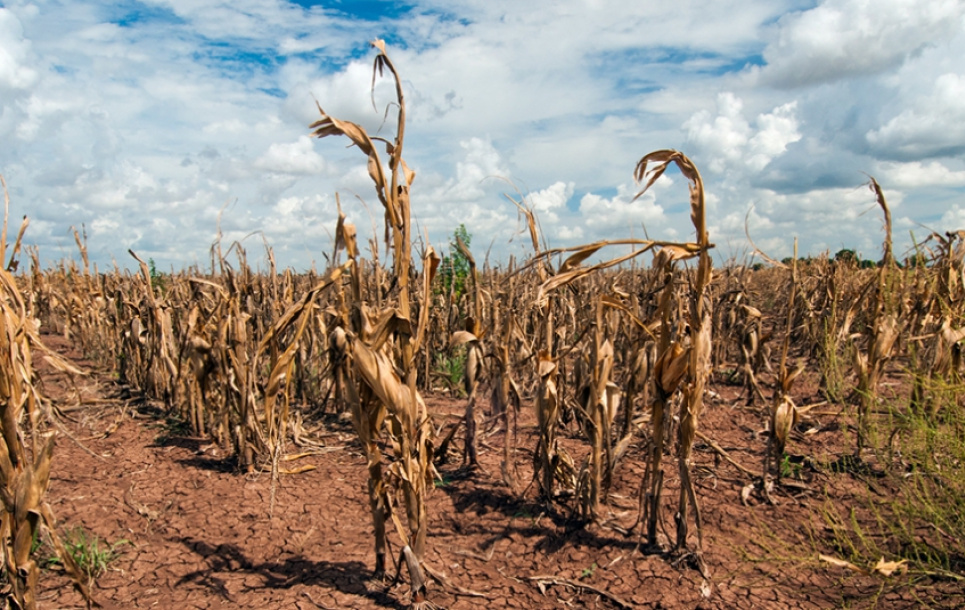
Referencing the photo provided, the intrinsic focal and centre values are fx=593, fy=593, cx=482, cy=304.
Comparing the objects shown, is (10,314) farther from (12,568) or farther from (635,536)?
(635,536)

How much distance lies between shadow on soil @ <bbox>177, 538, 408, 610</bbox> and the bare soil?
1cm

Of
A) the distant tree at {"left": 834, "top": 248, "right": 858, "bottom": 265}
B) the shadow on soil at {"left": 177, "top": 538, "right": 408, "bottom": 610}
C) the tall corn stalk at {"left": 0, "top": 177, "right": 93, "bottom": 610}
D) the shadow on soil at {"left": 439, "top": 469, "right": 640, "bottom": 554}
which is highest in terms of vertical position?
the distant tree at {"left": 834, "top": 248, "right": 858, "bottom": 265}

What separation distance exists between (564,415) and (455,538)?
2101 millimetres

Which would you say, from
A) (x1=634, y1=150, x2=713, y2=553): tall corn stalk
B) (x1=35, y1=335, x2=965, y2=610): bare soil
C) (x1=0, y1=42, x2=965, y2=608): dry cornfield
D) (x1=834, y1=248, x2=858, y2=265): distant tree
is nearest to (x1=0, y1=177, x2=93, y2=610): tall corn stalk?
(x1=0, y1=42, x2=965, y2=608): dry cornfield

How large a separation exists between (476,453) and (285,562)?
1648 millimetres

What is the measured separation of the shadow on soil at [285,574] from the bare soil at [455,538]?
0.01 m

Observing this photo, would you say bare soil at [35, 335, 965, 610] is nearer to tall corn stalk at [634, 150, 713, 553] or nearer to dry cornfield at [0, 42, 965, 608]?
dry cornfield at [0, 42, 965, 608]

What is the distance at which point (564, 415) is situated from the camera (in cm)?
557

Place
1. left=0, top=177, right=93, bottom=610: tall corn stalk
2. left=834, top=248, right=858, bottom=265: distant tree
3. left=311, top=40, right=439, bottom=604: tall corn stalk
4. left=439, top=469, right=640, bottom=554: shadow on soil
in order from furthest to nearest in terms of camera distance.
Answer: left=834, top=248, right=858, bottom=265: distant tree → left=439, top=469, right=640, bottom=554: shadow on soil → left=311, top=40, right=439, bottom=604: tall corn stalk → left=0, top=177, right=93, bottom=610: tall corn stalk

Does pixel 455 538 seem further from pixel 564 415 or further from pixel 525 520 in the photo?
pixel 564 415

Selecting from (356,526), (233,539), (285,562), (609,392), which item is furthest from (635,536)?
(233,539)

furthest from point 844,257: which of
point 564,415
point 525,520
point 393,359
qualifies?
Result: point 393,359

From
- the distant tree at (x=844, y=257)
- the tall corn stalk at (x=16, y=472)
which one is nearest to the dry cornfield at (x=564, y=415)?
the tall corn stalk at (x=16, y=472)

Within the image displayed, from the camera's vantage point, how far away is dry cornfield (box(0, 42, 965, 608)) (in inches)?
105
